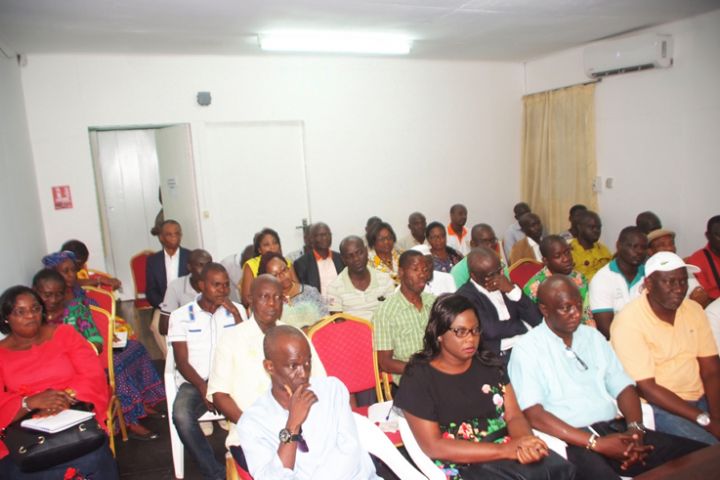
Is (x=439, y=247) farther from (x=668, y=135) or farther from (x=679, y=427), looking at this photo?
(x=668, y=135)

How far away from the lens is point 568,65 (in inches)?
294

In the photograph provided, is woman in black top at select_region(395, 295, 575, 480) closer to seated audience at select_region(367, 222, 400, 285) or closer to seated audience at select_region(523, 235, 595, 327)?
seated audience at select_region(523, 235, 595, 327)

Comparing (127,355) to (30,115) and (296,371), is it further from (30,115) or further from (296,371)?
(30,115)

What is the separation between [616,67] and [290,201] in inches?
170

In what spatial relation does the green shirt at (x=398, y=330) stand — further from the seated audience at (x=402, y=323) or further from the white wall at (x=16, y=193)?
the white wall at (x=16, y=193)

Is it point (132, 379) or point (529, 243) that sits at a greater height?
point (529, 243)

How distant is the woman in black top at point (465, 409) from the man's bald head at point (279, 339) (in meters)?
0.52

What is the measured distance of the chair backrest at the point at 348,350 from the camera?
3.18m

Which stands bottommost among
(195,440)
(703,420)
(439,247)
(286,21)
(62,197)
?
(195,440)

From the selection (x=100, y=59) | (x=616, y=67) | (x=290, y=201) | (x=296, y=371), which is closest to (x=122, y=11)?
(x=100, y=59)

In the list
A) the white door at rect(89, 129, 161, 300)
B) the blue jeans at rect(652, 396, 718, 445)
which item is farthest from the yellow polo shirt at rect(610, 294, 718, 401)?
the white door at rect(89, 129, 161, 300)

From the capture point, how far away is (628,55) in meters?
6.29

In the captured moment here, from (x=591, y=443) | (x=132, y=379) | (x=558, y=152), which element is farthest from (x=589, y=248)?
(x=132, y=379)

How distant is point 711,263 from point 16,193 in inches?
226
